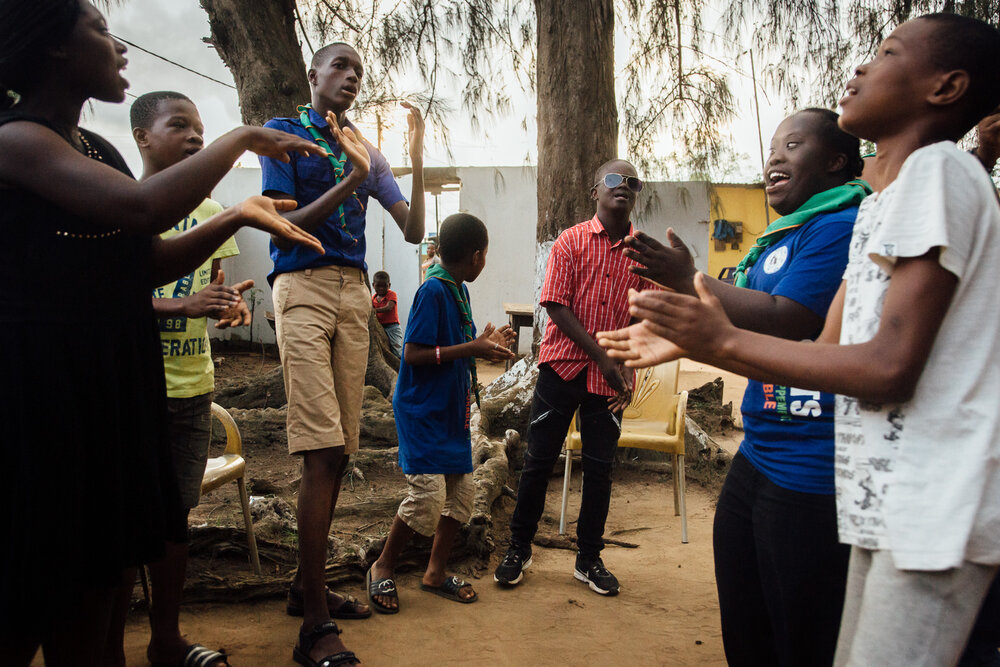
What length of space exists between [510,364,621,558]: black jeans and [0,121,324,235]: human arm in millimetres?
2171

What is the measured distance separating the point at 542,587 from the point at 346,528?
1.19 m

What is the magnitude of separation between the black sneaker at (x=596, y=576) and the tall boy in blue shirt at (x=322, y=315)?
1.07 meters

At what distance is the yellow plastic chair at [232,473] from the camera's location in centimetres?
289

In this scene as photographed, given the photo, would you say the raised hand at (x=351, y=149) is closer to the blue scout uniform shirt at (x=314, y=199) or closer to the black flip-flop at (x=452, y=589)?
the blue scout uniform shirt at (x=314, y=199)

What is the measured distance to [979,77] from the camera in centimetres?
123

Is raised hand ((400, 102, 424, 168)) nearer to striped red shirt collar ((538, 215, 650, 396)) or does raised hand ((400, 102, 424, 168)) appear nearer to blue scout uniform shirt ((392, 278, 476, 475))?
blue scout uniform shirt ((392, 278, 476, 475))

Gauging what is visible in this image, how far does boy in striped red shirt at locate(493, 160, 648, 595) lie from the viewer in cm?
329

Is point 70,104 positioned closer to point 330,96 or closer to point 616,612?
point 330,96

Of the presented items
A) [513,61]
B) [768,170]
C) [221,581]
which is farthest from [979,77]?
[513,61]

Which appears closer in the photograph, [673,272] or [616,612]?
[673,272]

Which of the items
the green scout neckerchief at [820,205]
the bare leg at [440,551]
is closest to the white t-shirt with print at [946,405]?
the green scout neckerchief at [820,205]

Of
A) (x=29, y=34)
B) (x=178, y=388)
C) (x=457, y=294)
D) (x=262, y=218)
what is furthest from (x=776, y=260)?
(x=178, y=388)

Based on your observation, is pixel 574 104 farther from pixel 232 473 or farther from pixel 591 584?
pixel 232 473

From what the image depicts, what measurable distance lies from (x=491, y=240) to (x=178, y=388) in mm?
11802
